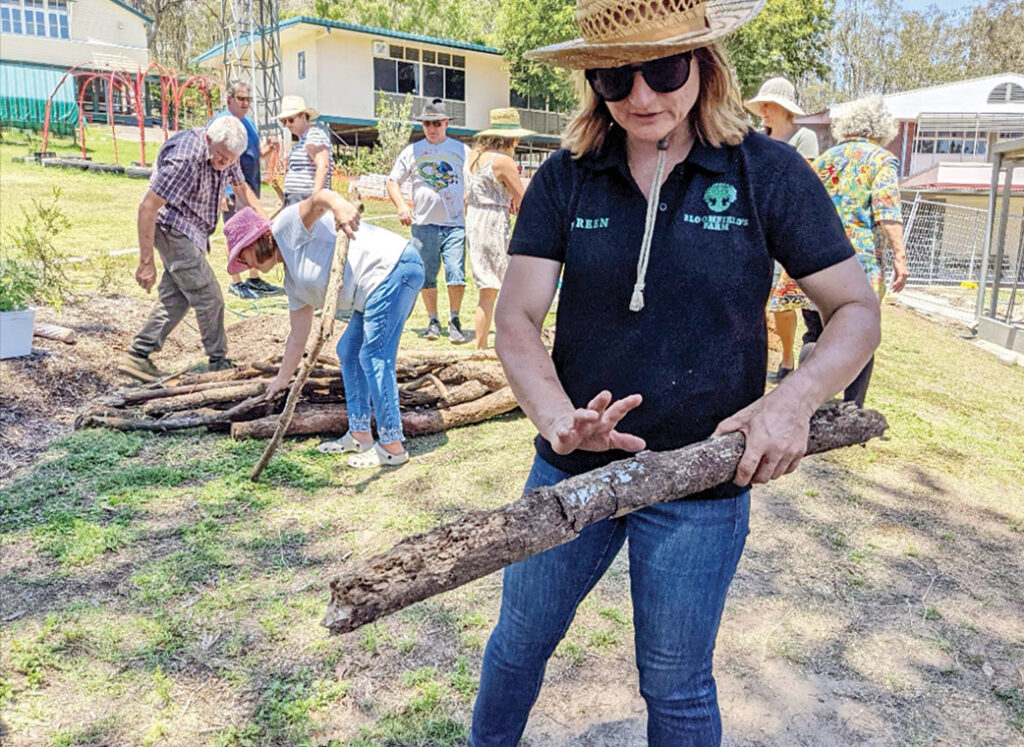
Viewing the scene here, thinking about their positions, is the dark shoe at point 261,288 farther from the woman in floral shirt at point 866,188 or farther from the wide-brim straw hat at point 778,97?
the woman in floral shirt at point 866,188

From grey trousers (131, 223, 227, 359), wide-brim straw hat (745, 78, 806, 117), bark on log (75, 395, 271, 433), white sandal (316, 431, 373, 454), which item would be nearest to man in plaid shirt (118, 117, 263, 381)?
grey trousers (131, 223, 227, 359)

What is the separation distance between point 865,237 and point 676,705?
4144 millimetres

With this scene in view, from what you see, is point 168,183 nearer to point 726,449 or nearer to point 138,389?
point 138,389

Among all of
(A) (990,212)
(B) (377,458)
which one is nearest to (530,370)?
(B) (377,458)

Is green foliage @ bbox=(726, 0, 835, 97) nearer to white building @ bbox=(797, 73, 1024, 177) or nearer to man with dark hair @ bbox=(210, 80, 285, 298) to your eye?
white building @ bbox=(797, 73, 1024, 177)

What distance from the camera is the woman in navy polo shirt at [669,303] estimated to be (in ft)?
5.55

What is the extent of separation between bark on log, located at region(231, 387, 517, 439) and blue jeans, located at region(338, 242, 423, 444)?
1.53 ft

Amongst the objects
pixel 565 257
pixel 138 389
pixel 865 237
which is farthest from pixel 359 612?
pixel 138 389

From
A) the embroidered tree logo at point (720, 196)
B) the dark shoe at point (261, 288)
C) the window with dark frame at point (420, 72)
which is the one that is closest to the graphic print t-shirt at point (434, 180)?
Result: the dark shoe at point (261, 288)

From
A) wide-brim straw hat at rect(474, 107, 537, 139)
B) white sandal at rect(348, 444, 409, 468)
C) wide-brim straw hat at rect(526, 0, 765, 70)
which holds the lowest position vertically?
white sandal at rect(348, 444, 409, 468)

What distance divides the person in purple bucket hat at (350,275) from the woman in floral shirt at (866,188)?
2453 millimetres

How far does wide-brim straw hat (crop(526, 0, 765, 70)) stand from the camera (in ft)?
5.39

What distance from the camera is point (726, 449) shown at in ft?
5.45

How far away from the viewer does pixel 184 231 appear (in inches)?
234
